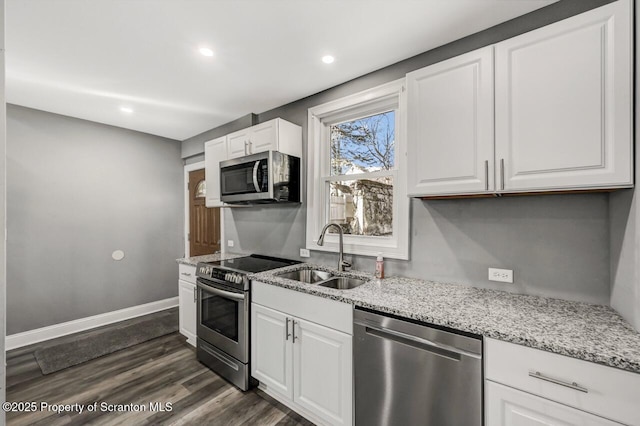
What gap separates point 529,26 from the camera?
5.49 feet

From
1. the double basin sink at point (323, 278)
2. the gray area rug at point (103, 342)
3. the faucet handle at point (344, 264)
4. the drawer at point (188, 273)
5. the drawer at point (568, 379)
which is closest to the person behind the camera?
the drawer at point (568, 379)

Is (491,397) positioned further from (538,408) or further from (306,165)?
(306,165)

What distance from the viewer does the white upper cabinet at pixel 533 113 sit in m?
1.22

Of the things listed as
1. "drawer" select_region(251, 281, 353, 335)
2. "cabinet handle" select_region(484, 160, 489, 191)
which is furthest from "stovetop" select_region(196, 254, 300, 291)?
"cabinet handle" select_region(484, 160, 489, 191)

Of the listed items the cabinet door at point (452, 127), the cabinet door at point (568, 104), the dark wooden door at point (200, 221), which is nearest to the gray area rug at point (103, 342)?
the dark wooden door at point (200, 221)

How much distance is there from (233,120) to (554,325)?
350 cm

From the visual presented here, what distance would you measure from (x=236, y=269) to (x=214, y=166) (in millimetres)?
1449

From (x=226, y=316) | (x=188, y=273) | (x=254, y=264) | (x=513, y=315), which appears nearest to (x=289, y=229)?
(x=254, y=264)

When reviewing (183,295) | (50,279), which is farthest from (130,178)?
(183,295)

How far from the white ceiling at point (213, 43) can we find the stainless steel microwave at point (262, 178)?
66cm

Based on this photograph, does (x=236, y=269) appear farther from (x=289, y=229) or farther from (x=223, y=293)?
(x=289, y=229)

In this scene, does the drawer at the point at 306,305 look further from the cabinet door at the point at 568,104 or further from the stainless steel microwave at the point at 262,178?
the cabinet door at the point at 568,104

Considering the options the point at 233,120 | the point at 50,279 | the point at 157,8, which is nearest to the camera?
the point at 157,8

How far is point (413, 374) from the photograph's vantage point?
55.2 inches
